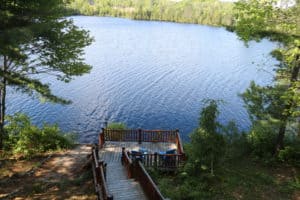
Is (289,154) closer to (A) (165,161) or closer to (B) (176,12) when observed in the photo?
(A) (165,161)

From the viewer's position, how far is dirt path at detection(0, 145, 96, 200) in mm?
9344

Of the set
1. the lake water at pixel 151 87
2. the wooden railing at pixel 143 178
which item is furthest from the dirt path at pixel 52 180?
the lake water at pixel 151 87

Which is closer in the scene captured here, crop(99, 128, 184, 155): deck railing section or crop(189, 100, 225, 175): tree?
crop(189, 100, 225, 175): tree

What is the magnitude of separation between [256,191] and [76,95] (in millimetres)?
25449

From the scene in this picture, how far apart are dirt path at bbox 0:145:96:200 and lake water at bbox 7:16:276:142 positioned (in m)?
3.33

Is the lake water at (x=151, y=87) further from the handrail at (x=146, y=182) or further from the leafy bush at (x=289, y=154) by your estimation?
the handrail at (x=146, y=182)

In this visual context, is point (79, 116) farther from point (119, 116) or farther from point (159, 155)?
point (159, 155)

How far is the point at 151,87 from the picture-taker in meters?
35.4

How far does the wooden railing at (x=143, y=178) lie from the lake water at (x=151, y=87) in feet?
21.9

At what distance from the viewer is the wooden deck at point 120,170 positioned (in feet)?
27.0

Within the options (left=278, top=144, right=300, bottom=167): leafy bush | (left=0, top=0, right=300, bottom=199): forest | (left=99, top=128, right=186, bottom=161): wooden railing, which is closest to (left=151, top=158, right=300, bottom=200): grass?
(left=0, top=0, right=300, bottom=199): forest

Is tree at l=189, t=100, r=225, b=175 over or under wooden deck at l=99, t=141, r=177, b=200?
over

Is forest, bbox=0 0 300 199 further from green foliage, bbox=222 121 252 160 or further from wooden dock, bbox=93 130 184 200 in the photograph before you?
wooden dock, bbox=93 130 184 200

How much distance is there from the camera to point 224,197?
891 cm
